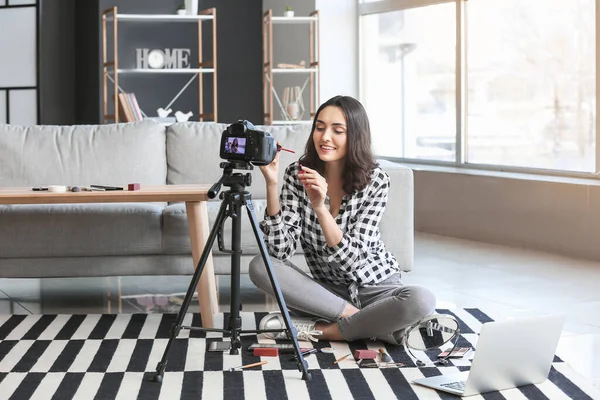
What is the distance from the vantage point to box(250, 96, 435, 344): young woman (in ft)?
10.1

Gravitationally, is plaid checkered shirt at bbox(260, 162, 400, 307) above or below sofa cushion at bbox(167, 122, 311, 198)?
below

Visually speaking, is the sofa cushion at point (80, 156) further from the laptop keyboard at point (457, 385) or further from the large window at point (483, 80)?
the large window at point (483, 80)

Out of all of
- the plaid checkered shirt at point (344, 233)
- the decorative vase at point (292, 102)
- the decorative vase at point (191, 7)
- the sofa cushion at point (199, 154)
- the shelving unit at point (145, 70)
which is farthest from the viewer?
the decorative vase at point (292, 102)

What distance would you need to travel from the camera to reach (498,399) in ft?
8.52

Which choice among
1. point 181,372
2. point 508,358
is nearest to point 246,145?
point 181,372

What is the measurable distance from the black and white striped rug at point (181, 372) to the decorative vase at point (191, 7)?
4154 millimetres

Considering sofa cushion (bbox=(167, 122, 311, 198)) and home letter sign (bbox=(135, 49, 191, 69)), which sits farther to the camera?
home letter sign (bbox=(135, 49, 191, 69))

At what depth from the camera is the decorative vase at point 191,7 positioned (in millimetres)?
7184

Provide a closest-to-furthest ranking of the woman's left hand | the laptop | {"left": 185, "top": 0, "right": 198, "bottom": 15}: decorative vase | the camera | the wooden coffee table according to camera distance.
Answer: the laptop, the camera, the woman's left hand, the wooden coffee table, {"left": 185, "top": 0, "right": 198, "bottom": 15}: decorative vase

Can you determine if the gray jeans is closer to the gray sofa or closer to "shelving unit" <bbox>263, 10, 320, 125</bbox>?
the gray sofa

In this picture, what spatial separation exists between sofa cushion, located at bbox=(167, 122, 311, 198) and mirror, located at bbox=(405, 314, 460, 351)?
1.73m

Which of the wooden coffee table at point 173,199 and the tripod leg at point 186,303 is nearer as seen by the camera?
the tripod leg at point 186,303

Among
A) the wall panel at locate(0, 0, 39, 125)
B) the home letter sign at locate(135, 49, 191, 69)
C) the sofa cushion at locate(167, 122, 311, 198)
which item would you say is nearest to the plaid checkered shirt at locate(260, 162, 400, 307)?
the sofa cushion at locate(167, 122, 311, 198)

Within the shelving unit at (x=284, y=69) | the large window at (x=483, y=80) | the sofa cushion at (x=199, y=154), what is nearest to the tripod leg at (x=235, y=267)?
the sofa cushion at (x=199, y=154)
